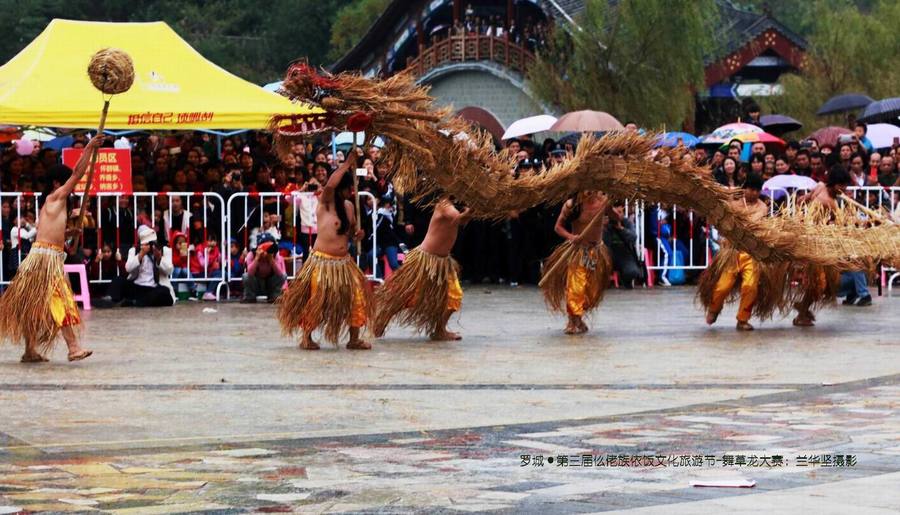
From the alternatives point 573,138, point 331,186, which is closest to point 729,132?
point 573,138

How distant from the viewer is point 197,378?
11.1 metres

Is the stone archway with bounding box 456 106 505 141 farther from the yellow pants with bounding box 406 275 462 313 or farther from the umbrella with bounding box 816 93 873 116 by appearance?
the yellow pants with bounding box 406 275 462 313

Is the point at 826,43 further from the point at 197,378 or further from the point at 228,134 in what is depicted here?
the point at 197,378

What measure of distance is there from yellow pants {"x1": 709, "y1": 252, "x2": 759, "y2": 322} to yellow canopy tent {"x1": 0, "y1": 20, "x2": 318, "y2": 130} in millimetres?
5151

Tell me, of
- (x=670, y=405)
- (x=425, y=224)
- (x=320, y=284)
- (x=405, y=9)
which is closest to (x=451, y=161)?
(x=320, y=284)

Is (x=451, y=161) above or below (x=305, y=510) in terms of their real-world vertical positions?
above

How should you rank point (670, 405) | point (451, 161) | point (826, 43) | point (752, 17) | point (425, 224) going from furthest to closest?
1. point (752, 17)
2. point (826, 43)
3. point (425, 224)
4. point (451, 161)
5. point (670, 405)

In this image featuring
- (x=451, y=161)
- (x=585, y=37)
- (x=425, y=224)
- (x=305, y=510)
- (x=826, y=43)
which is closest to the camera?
(x=305, y=510)

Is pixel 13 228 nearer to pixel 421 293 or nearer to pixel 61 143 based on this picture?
pixel 61 143

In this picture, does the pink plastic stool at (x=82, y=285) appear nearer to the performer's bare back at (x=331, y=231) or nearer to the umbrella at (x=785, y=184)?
the performer's bare back at (x=331, y=231)

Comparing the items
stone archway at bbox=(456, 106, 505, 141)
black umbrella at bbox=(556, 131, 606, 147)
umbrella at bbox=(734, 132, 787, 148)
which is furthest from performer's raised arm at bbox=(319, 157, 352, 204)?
stone archway at bbox=(456, 106, 505, 141)

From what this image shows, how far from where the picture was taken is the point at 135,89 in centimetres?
1834

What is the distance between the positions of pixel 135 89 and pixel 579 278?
21.0ft

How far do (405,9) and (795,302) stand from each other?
25.0 meters
